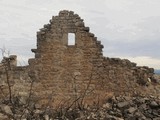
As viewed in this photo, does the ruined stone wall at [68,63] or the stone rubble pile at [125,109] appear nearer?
the stone rubble pile at [125,109]

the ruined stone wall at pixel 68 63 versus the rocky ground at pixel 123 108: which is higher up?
the ruined stone wall at pixel 68 63

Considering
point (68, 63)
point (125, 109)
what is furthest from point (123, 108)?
point (68, 63)

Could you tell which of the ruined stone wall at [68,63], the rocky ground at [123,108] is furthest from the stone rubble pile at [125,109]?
the ruined stone wall at [68,63]

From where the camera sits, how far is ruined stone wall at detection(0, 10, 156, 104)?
53.7 ft

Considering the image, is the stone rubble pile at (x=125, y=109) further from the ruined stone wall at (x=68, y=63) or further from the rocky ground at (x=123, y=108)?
the ruined stone wall at (x=68, y=63)

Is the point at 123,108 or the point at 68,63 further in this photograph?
the point at 68,63

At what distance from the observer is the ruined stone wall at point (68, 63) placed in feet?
53.7

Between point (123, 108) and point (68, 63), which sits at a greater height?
point (68, 63)

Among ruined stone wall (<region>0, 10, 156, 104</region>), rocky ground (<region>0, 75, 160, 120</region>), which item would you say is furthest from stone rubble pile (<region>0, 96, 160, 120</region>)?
ruined stone wall (<region>0, 10, 156, 104</region>)

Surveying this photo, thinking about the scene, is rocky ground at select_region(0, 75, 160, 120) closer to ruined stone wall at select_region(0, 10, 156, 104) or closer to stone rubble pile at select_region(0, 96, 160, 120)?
stone rubble pile at select_region(0, 96, 160, 120)

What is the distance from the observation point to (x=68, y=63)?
53.8 ft

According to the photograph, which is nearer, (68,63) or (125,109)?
(125,109)

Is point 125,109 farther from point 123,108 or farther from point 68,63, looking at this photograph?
point 68,63

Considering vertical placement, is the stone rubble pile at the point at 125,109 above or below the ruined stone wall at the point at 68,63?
below
